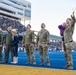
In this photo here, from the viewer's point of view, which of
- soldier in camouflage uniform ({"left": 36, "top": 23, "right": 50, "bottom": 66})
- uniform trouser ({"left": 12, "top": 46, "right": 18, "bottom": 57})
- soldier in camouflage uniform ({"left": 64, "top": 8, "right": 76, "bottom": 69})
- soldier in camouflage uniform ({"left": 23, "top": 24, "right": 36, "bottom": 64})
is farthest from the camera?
uniform trouser ({"left": 12, "top": 46, "right": 18, "bottom": 57})

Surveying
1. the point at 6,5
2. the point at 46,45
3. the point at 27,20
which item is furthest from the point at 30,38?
the point at 27,20

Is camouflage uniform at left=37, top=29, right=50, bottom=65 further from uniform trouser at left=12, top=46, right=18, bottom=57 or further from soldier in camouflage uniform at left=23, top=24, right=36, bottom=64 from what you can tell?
uniform trouser at left=12, top=46, right=18, bottom=57

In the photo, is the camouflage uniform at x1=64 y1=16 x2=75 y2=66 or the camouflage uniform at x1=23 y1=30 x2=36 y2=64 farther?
the camouflage uniform at x1=23 y1=30 x2=36 y2=64

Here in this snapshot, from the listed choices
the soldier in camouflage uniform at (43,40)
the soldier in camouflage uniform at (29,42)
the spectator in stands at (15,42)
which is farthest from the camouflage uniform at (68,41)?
the spectator in stands at (15,42)

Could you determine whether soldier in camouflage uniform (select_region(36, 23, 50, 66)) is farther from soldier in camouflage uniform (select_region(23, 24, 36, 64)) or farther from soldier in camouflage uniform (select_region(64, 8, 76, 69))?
soldier in camouflage uniform (select_region(64, 8, 76, 69))

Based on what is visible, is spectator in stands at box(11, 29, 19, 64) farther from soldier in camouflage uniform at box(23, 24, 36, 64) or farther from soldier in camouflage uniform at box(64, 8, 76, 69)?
soldier in camouflage uniform at box(64, 8, 76, 69)

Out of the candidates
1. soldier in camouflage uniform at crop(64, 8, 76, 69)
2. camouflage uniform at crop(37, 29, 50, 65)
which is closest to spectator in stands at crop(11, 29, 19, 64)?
camouflage uniform at crop(37, 29, 50, 65)

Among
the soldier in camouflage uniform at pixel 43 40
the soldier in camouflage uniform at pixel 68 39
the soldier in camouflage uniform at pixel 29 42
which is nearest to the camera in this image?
the soldier in camouflage uniform at pixel 68 39

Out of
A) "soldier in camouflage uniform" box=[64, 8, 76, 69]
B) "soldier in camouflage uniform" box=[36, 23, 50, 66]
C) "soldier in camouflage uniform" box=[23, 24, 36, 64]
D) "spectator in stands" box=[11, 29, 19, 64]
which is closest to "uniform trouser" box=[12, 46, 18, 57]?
"spectator in stands" box=[11, 29, 19, 64]

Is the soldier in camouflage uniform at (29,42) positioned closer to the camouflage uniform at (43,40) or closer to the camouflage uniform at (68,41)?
the camouflage uniform at (43,40)

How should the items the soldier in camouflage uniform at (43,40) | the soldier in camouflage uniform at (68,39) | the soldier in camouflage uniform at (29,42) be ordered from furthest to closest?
the soldier in camouflage uniform at (29,42)
the soldier in camouflage uniform at (43,40)
the soldier in camouflage uniform at (68,39)

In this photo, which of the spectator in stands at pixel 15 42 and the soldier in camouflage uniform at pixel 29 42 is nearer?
the soldier in camouflage uniform at pixel 29 42

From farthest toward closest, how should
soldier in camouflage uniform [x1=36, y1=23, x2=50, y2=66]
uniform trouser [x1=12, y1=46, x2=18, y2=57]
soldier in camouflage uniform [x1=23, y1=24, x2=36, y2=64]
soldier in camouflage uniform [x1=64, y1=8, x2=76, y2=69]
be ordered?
uniform trouser [x1=12, y1=46, x2=18, y2=57], soldier in camouflage uniform [x1=23, y1=24, x2=36, y2=64], soldier in camouflage uniform [x1=36, y1=23, x2=50, y2=66], soldier in camouflage uniform [x1=64, y1=8, x2=76, y2=69]

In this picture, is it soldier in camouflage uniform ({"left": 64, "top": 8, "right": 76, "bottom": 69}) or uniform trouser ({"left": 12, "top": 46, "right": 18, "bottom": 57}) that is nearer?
soldier in camouflage uniform ({"left": 64, "top": 8, "right": 76, "bottom": 69})
